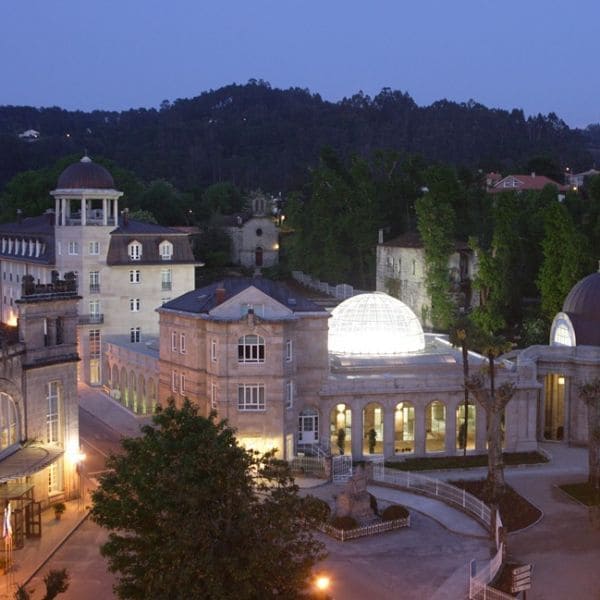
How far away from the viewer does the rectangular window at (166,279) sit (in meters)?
83.2

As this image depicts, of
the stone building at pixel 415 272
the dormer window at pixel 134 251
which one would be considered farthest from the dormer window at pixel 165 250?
the stone building at pixel 415 272

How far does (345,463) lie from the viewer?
51.8m

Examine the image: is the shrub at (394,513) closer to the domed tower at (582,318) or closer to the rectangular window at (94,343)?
the domed tower at (582,318)

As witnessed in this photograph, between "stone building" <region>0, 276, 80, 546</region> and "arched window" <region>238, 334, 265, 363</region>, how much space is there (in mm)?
10326

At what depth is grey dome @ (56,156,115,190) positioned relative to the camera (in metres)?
78.5

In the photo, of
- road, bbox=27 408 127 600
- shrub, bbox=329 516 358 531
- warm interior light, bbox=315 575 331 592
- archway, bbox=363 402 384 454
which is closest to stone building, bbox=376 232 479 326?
archway, bbox=363 402 384 454

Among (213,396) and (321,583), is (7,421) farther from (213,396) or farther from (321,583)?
(321,583)

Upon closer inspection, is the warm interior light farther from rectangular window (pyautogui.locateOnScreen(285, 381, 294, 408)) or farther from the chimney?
the chimney

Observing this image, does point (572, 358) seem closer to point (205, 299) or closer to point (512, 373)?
point (512, 373)

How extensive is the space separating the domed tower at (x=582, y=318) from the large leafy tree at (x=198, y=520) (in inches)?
1439

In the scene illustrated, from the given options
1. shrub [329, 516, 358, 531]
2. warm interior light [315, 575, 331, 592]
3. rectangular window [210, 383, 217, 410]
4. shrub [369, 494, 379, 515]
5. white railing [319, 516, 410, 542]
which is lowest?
white railing [319, 516, 410, 542]

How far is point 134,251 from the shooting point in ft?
267

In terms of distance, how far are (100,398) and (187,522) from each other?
1768 inches

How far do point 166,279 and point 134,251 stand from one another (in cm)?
400
